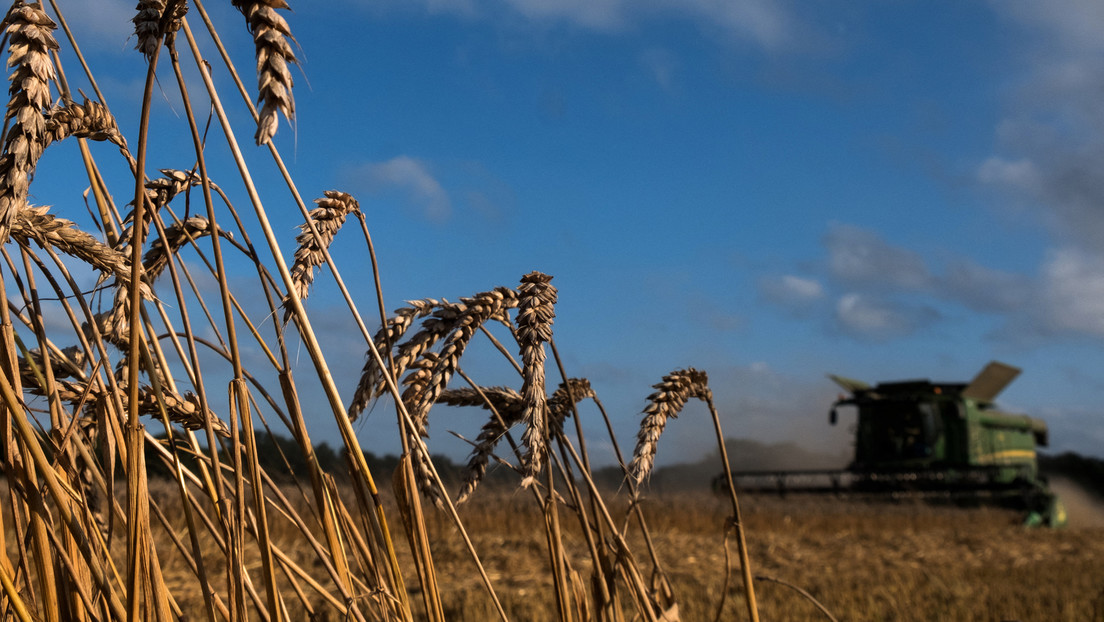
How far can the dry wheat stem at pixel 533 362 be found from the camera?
114 centimetres

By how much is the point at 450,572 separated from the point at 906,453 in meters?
11.7

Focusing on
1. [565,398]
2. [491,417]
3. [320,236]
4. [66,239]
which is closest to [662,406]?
[565,398]

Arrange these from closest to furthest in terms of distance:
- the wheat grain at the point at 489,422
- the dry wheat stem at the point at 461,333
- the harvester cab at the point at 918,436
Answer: the dry wheat stem at the point at 461,333 < the wheat grain at the point at 489,422 < the harvester cab at the point at 918,436

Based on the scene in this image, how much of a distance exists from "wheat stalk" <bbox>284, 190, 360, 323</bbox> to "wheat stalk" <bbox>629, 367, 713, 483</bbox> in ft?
2.13

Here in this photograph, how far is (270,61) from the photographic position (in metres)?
0.77

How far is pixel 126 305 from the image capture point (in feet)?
4.09

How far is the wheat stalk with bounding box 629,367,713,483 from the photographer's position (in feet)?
4.77

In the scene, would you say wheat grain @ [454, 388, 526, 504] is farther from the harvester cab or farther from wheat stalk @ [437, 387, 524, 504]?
the harvester cab

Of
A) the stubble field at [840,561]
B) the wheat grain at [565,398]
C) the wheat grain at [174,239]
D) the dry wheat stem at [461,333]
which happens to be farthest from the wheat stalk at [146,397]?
the stubble field at [840,561]

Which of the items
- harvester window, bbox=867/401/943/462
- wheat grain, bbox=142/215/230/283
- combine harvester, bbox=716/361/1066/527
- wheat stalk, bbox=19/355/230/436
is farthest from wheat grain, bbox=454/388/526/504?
harvester window, bbox=867/401/943/462

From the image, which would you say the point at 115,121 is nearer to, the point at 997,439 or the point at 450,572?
the point at 450,572

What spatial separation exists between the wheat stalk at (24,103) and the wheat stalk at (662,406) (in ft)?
3.28

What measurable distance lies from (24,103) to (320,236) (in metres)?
0.39

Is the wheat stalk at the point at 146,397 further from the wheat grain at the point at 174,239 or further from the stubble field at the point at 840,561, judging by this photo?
the stubble field at the point at 840,561
